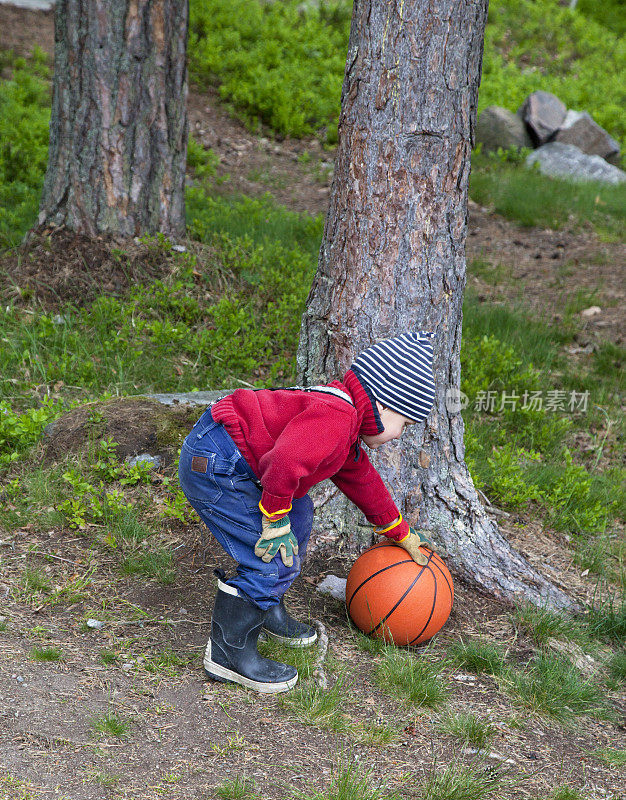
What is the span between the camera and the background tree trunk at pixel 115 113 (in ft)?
19.9

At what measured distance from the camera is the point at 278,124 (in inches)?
452

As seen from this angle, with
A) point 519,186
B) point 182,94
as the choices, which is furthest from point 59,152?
point 519,186

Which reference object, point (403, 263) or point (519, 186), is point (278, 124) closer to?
point (519, 186)

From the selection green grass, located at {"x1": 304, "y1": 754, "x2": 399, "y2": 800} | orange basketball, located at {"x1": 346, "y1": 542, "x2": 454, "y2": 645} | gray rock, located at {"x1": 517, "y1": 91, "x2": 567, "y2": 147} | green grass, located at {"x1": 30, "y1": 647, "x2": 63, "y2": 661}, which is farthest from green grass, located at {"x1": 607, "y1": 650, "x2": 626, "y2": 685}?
gray rock, located at {"x1": 517, "y1": 91, "x2": 567, "y2": 147}

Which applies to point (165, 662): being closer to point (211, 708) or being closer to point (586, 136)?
point (211, 708)

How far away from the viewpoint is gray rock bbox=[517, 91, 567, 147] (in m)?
12.3

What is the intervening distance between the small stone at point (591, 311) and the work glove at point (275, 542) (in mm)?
5723

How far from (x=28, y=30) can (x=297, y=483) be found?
1250 centimetres

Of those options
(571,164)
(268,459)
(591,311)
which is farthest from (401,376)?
(571,164)

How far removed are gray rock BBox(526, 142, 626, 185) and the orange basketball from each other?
9.57m

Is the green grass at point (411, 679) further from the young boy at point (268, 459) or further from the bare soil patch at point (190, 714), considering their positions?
the young boy at point (268, 459)

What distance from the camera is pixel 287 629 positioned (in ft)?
11.8

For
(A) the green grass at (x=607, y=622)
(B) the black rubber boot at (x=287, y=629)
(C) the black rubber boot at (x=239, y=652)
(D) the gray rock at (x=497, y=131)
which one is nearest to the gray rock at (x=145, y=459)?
(B) the black rubber boot at (x=287, y=629)

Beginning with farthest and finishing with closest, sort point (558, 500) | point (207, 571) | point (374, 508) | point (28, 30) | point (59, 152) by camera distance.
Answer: point (28, 30)
point (59, 152)
point (558, 500)
point (207, 571)
point (374, 508)
